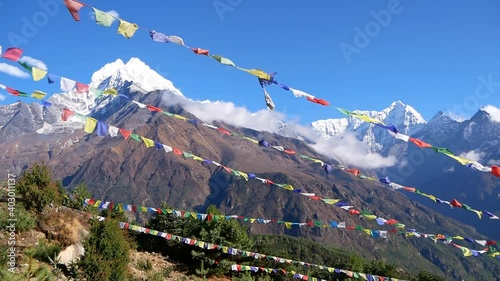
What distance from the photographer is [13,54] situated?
1022cm

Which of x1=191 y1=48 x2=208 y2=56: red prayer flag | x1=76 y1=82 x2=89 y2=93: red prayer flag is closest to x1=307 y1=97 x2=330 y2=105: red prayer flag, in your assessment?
x1=191 y1=48 x2=208 y2=56: red prayer flag

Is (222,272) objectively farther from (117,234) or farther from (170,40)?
(170,40)

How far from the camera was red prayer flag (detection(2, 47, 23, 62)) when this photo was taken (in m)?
Result: 10.1

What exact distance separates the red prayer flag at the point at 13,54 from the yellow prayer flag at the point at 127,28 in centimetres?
266

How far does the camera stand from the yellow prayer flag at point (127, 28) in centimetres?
991

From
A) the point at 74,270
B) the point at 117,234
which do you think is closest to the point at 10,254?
the point at 74,270

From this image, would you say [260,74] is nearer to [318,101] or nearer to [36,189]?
[318,101]

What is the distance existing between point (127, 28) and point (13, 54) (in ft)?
9.62

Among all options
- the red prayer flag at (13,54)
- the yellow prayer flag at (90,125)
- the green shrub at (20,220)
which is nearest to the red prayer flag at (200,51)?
the yellow prayer flag at (90,125)

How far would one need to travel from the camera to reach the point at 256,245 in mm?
31641

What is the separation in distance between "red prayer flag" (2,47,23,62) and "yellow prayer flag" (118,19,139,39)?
2.66 metres

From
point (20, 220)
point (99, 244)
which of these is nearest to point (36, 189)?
point (20, 220)

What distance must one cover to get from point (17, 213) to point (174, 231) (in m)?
12.0

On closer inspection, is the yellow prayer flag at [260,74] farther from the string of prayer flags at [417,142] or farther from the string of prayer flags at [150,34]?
the string of prayer flags at [417,142]
